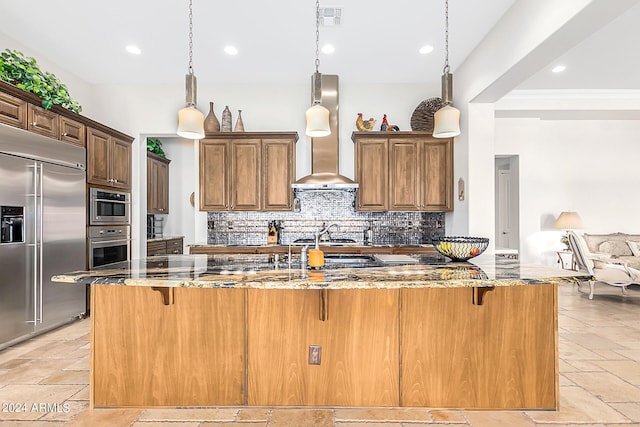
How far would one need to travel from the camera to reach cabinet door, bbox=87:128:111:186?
424 centimetres

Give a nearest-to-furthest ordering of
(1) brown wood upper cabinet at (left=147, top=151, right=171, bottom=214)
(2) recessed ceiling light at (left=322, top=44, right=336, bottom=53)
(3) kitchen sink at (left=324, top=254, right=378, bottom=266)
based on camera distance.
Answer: (3) kitchen sink at (left=324, top=254, right=378, bottom=266)
(2) recessed ceiling light at (left=322, top=44, right=336, bottom=53)
(1) brown wood upper cabinet at (left=147, top=151, right=171, bottom=214)

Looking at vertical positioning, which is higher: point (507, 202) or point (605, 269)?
point (507, 202)

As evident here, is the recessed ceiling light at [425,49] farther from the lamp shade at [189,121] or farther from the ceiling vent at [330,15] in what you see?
the lamp shade at [189,121]

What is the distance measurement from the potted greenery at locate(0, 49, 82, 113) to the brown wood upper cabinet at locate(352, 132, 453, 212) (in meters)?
3.35

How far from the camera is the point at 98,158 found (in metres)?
4.41

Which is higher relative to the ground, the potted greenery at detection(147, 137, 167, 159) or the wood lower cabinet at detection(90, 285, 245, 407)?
the potted greenery at detection(147, 137, 167, 159)

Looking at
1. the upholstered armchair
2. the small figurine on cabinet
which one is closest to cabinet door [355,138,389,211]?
the small figurine on cabinet

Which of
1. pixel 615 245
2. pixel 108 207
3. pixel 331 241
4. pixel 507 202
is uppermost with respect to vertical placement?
pixel 507 202

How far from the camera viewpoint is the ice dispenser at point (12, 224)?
10.5ft

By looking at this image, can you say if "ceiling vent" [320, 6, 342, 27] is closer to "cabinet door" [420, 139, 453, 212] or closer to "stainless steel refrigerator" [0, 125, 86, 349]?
"cabinet door" [420, 139, 453, 212]

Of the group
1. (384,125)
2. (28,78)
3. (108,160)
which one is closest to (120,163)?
(108,160)

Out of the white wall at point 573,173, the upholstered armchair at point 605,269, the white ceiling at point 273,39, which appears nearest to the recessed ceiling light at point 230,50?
the white ceiling at point 273,39

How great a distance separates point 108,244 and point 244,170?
1837mm

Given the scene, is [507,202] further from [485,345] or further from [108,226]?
[108,226]
